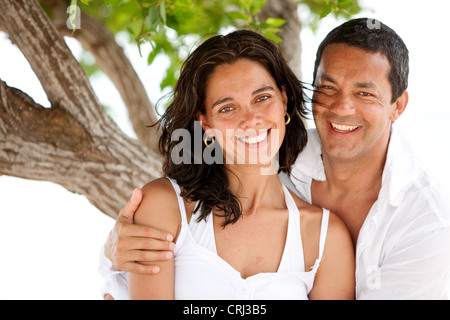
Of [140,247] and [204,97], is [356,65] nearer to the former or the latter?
[204,97]

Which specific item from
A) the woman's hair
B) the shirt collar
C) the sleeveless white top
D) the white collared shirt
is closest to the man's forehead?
the woman's hair

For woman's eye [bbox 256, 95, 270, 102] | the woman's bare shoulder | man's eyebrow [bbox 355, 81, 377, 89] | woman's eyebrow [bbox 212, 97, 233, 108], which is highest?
man's eyebrow [bbox 355, 81, 377, 89]

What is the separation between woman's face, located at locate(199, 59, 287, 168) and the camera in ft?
6.73

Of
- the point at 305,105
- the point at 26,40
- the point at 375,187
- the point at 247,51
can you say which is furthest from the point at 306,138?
the point at 26,40

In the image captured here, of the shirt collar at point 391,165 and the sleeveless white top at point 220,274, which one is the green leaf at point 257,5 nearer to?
the shirt collar at point 391,165

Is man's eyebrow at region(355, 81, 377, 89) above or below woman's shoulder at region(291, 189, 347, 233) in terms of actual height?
above

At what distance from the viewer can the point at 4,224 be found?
412 cm

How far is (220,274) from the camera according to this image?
80.7 inches

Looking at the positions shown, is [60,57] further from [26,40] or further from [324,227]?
[324,227]

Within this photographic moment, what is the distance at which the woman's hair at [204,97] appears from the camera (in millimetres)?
2125

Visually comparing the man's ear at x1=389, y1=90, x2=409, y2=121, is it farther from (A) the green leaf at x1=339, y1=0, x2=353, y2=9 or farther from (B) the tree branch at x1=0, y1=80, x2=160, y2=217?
(B) the tree branch at x1=0, y1=80, x2=160, y2=217

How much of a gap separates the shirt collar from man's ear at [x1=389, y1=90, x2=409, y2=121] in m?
0.08

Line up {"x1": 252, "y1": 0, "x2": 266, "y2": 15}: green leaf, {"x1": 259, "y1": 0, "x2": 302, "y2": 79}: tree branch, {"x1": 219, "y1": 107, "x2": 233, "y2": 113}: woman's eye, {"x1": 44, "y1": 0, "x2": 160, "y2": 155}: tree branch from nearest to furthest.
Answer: {"x1": 219, "y1": 107, "x2": 233, "y2": 113}: woman's eye < {"x1": 252, "y1": 0, "x2": 266, "y2": 15}: green leaf < {"x1": 44, "y1": 0, "x2": 160, "y2": 155}: tree branch < {"x1": 259, "y1": 0, "x2": 302, "y2": 79}: tree branch

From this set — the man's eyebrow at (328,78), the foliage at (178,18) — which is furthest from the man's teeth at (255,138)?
the foliage at (178,18)
